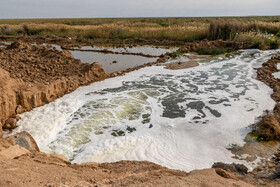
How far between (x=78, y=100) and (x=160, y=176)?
4934 mm

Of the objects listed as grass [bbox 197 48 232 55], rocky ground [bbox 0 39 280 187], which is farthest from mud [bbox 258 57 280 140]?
grass [bbox 197 48 232 55]

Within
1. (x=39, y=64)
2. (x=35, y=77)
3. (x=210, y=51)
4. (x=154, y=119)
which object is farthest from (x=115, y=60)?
(x=154, y=119)

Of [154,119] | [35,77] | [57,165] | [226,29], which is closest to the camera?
[57,165]

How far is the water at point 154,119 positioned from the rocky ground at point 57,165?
419 mm

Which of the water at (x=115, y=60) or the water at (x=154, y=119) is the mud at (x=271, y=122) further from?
the water at (x=115, y=60)

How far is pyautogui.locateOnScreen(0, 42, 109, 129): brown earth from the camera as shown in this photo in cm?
614

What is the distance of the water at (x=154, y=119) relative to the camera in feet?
15.3

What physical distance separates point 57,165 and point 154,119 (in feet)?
10.8

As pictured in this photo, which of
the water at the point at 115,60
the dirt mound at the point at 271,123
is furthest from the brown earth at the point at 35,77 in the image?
the dirt mound at the point at 271,123

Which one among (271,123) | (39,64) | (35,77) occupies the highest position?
(39,64)

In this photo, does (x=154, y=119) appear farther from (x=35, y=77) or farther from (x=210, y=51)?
(x=210, y=51)

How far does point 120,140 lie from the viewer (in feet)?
16.5

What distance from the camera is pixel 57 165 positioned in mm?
3291

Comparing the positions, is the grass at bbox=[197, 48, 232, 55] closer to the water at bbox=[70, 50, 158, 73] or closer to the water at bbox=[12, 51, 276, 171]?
the water at bbox=[70, 50, 158, 73]
